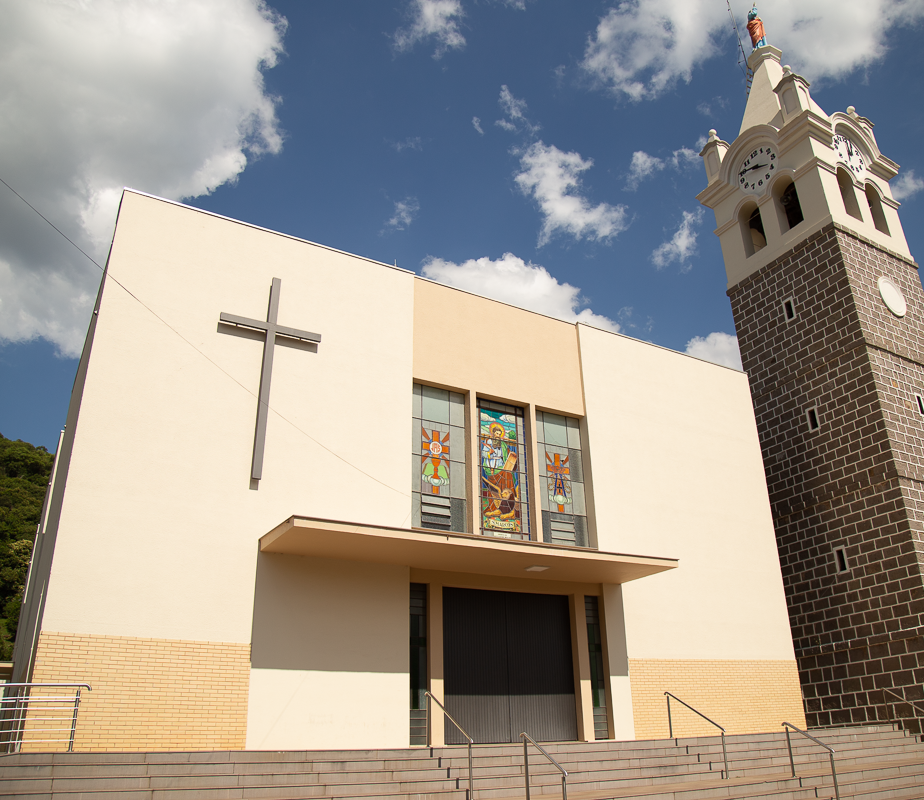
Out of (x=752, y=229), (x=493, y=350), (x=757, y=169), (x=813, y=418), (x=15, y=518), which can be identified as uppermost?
(x=757, y=169)

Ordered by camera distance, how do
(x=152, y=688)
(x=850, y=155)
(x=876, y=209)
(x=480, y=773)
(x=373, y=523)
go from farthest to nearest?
1. (x=876, y=209)
2. (x=850, y=155)
3. (x=373, y=523)
4. (x=152, y=688)
5. (x=480, y=773)

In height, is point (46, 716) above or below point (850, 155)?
below

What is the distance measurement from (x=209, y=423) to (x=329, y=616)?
3.29 metres

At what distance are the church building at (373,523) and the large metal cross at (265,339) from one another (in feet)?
0.11

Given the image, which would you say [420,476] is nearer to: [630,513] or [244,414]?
[244,414]

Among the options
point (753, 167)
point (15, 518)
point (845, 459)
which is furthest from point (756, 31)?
point (15, 518)

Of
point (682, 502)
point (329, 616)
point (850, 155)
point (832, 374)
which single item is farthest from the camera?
point (850, 155)

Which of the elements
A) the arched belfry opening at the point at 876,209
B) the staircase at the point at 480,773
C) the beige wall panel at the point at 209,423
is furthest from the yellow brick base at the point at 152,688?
the arched belfry opening at the point at 876,209

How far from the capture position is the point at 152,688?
9250 mm

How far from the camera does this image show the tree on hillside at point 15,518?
34.4 metres

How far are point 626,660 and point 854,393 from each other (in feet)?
28.9

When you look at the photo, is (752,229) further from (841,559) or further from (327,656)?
(327,656)

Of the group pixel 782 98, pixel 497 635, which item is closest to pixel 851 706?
pixel 497 635

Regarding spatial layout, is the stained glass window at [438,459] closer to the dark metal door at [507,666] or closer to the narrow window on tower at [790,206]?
the dark metal door at [507,666]
